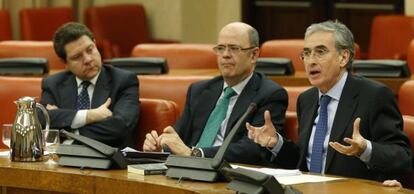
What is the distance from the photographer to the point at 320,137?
15.2 ft

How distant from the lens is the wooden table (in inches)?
152

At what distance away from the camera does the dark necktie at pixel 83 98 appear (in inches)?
227

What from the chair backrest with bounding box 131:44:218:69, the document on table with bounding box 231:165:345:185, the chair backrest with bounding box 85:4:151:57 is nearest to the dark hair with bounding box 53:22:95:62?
the chair backrest with bounding box 131:44:218:69

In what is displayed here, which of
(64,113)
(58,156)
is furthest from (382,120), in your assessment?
(64,113)

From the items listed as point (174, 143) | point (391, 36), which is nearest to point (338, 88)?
point (174, 143)

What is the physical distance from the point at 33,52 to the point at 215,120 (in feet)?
9.81

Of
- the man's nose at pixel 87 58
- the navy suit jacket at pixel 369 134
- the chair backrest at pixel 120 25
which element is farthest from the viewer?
the chair backrest at pixel 120 25

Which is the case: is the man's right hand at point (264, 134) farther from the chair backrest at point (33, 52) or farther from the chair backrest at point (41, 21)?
the chair backrest at point (41, 21)

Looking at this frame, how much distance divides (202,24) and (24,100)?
6.66 meters

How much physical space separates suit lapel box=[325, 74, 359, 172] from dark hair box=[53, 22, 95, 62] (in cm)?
170

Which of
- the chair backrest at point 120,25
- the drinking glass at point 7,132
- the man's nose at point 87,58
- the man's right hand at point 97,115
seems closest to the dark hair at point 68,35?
the man's nose at point 87,58

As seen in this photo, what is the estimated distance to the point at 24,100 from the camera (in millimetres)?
4668

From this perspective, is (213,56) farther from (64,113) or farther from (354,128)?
(354,128)

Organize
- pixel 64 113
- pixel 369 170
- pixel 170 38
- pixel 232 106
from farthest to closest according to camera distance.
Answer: pixel 170 38, pixel 64 113, pixel 232 106, pixel 369 170
